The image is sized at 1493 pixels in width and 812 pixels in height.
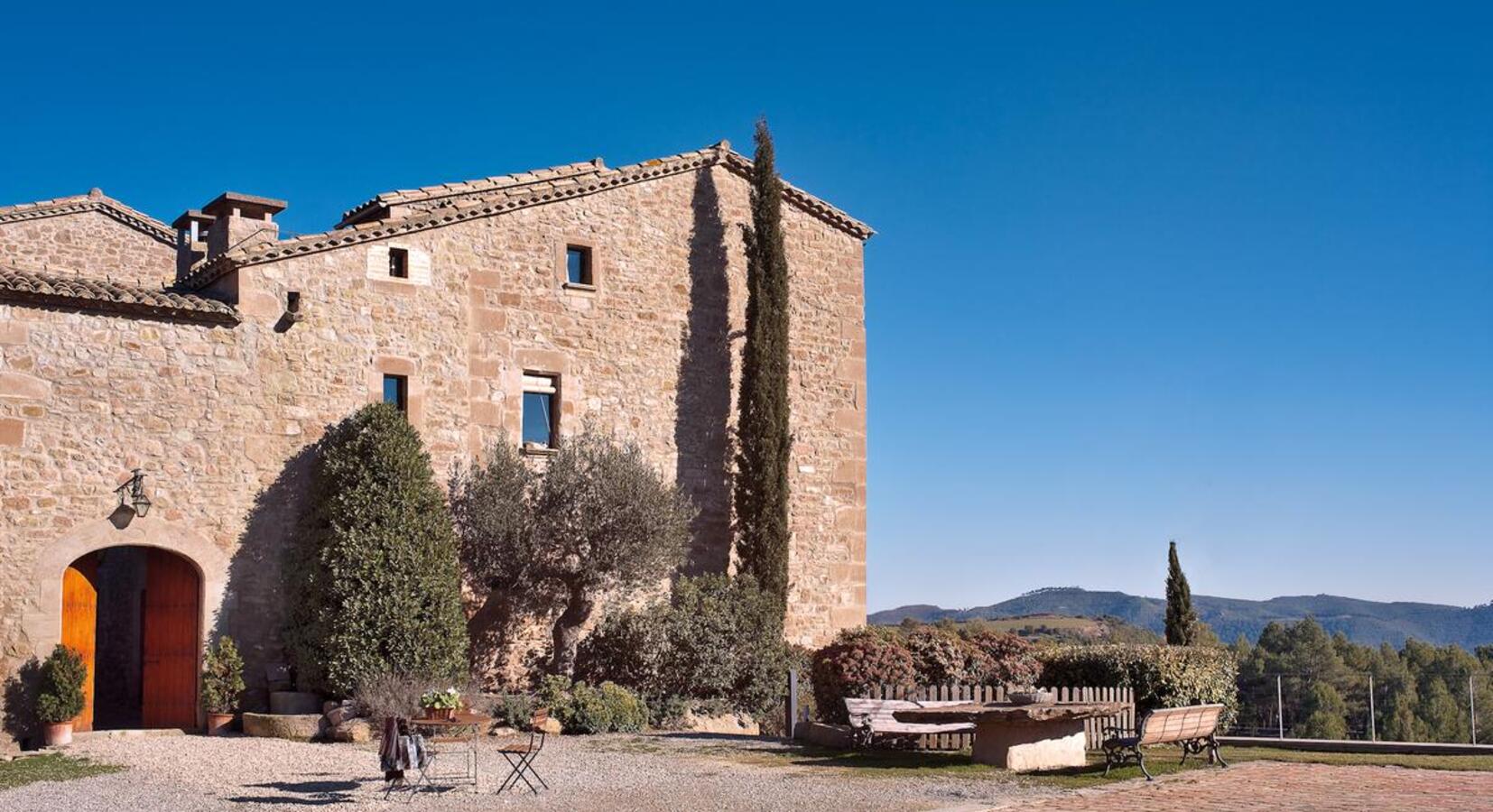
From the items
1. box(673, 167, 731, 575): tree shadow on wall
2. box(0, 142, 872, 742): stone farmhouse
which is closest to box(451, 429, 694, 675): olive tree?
box(0, 142, 872, 742): stone farmhouse

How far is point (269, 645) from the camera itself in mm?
19797

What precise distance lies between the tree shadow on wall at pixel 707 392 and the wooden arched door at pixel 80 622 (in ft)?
29.6

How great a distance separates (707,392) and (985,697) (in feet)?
27.2

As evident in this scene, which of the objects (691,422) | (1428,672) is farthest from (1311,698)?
(691,422)

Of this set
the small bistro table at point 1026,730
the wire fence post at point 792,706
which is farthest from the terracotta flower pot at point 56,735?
the small bistro table at point 1026,730

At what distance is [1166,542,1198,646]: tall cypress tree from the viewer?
30.8m

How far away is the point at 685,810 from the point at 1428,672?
5435 cm

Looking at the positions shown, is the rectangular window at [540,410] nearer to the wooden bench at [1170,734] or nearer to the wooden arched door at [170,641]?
the wooden arched door at [170,641]

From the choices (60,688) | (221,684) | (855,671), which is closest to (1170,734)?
(855,671)

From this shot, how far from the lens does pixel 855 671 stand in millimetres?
19078

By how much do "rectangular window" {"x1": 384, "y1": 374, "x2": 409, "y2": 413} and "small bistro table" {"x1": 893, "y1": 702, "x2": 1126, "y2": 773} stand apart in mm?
9428

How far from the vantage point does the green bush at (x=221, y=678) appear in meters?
18.8

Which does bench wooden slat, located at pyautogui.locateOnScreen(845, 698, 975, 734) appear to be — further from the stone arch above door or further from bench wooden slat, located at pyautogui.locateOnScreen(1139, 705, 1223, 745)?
the stone arch above door

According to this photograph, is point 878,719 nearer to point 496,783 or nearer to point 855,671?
point 855,671
